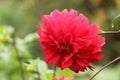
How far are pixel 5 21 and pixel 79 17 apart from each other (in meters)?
2.46

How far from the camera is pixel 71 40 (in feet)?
3.41

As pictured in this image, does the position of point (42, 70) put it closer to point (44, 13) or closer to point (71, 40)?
point (71, 40)

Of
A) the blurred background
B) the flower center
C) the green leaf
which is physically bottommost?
the flower center

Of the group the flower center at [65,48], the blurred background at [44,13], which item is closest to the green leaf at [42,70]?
the flower center at [65,48]

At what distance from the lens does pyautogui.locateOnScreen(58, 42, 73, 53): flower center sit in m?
1.04

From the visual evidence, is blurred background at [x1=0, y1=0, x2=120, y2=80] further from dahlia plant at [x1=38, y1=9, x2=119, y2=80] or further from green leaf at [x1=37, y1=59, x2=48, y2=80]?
dahlia plant at [x1=38, y1=9, x2=119, y2=80]

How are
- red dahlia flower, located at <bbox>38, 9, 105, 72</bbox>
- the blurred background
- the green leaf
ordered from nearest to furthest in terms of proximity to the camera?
red dahlia flower, located at <bbox>38, 9, 105, 72</bbox>, the green leaf, the blurred background

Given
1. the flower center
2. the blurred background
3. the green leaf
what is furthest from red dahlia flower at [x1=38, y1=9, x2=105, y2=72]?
the blurred background

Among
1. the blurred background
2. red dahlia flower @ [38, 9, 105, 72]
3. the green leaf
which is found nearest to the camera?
red dahlia flower @ [38, 9, 105, 72]

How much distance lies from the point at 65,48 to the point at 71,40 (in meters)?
0.03

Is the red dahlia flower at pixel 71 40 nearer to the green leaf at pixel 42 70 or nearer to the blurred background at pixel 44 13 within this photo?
the green leaf at pixel 42 70

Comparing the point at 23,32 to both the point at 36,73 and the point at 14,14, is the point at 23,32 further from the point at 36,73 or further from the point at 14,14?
the point at 36,73

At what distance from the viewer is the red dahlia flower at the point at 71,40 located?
1017mm

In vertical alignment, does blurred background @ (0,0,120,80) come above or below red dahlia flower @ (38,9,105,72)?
above
